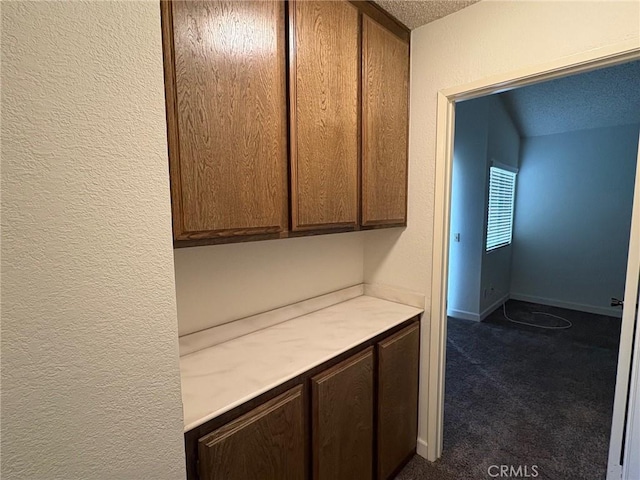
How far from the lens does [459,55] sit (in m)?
1.57

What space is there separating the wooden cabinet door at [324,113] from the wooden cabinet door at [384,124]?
8cm

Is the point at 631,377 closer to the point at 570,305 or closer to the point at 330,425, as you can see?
the point at 330,425

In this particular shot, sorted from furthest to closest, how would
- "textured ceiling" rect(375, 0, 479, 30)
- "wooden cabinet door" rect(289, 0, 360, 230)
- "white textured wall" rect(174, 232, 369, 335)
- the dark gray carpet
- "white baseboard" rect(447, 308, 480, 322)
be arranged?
"white baseboard" rect(447, 308, 480, 322), the dark gray carpet, "textured ceiling" rect(375, 0, 479, 30), "white textured wall" rect(174, 232, 369, 335), "wooden cabinet door" rect(289, 0, 360, 230)

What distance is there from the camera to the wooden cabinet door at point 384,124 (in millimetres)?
1519

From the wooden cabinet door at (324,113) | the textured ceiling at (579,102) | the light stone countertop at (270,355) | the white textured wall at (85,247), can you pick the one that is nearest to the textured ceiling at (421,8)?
the wooden cabinet door at (324,113)

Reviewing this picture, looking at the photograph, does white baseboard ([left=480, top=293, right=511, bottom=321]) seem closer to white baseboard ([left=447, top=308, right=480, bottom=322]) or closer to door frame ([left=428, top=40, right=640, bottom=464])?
white baseboard ([left=447, top=308, right=480, bottom=322])

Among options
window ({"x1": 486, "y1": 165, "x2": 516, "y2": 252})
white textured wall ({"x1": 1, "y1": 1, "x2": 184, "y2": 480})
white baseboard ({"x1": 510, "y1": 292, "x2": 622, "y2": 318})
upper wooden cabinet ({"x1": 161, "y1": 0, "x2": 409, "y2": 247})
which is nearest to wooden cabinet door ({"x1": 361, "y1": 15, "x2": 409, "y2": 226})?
upper wooden cabinet ({"x1": 161, "y1": 0, "x2": 409, "y2": 247})

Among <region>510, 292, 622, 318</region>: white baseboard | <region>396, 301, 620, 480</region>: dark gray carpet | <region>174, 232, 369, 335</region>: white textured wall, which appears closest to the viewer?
<region>174, 232, 369, 335</region>: white textured wall

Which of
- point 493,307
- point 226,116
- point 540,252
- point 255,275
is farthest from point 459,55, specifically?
point 540,252

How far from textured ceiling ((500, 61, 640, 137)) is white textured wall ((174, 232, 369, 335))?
2809 mm

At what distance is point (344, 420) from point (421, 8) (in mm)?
1929

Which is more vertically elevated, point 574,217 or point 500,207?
point 500,207

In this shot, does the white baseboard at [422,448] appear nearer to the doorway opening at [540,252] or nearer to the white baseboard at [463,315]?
the doorway opening at [540,252]

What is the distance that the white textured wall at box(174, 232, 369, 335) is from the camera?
1.34 meters
